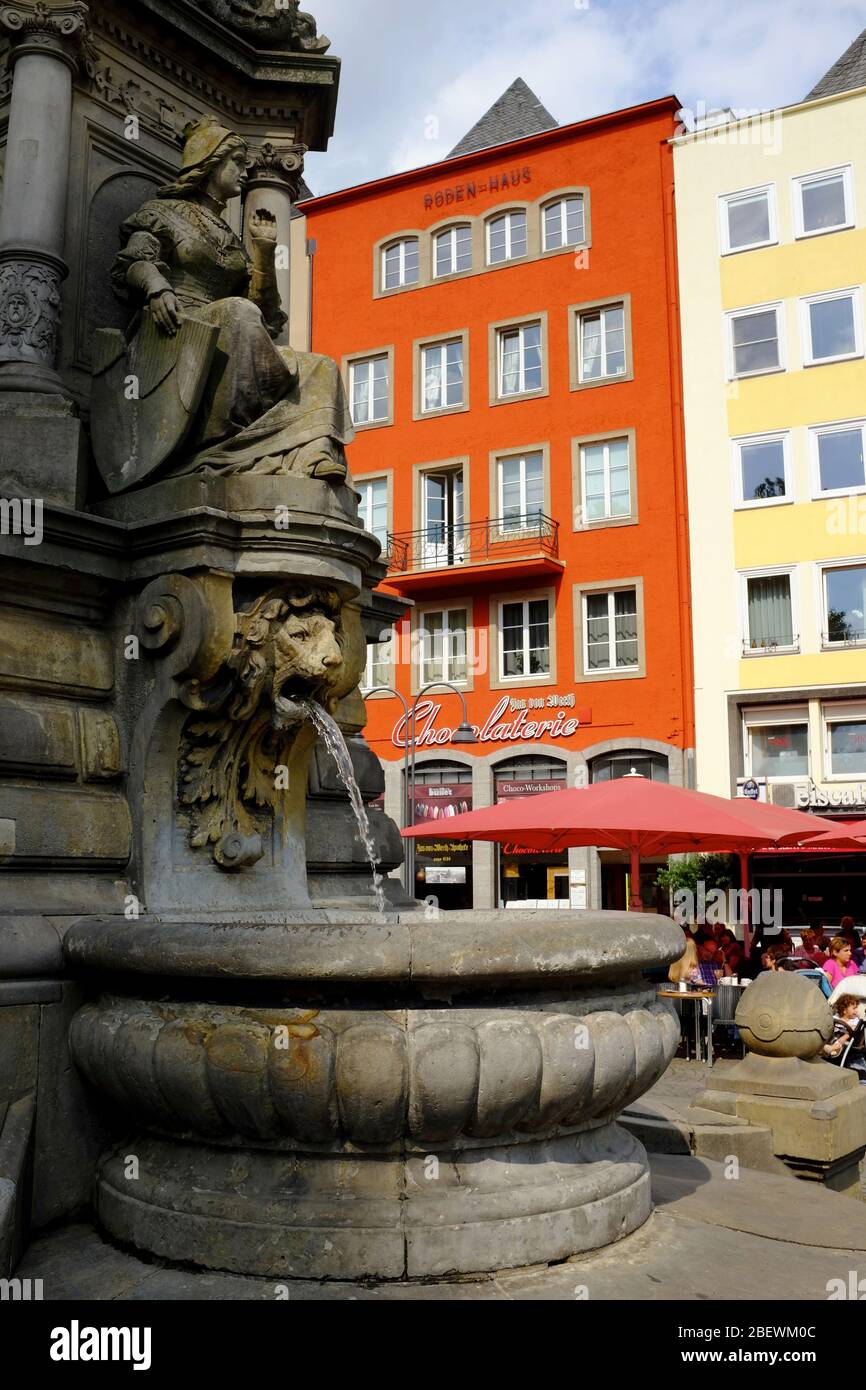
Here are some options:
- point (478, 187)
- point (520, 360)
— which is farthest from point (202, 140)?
point (478, 187)

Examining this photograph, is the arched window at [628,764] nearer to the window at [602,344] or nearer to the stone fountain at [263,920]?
the window at [602,344]

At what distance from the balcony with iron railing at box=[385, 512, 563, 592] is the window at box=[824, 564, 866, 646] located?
592cm

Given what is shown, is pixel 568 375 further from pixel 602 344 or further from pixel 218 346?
pixel 218 346

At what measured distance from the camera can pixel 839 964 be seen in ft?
40.3

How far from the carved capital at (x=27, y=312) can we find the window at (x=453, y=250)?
26780 millimetres

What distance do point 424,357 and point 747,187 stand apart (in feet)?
27.6

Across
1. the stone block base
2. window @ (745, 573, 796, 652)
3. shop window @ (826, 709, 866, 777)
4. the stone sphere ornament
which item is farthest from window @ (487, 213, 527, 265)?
the stone block base

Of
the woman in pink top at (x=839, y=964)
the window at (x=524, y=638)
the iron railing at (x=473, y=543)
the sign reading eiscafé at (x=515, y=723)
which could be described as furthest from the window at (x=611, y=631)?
the woman in pink top at (x=839, y=964)

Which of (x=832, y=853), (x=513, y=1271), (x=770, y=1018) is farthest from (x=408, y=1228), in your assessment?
(x=832, y=853)

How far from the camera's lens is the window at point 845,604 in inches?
963

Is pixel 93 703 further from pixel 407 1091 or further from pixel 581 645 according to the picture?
pixel 581 645

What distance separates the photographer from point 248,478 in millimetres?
4898

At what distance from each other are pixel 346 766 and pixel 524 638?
23.2 metres

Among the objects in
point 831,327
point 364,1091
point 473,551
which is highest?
point 831,327
